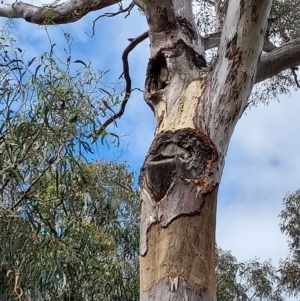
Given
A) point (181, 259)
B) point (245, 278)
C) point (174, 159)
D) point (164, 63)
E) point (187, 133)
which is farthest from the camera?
point (245, 278)

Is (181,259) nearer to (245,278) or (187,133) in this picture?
(187,133)

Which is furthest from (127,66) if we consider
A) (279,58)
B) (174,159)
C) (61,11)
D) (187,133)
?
(174,159)

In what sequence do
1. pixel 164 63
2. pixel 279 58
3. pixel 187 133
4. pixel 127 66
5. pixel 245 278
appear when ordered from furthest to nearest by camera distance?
pixel 245 278
pixel 127 66
pixel 279 58
pixel 164 63
pixel 187 133

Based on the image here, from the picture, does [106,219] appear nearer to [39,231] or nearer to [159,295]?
[39,231]

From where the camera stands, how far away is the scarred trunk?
Result: 139 centimetres

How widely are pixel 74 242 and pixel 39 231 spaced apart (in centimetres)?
43

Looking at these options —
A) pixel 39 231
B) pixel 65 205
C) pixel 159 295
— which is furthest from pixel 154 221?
pixel 65 205

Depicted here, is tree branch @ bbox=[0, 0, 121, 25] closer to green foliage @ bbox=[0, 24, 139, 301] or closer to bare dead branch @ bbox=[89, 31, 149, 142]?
bare dead branch @ bbox=[89, 31, 149, 142]

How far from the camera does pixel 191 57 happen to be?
1.96 meters

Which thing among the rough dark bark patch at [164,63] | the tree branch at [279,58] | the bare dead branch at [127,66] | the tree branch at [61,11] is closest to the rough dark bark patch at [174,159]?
the rough dark bark patch at [164,63]

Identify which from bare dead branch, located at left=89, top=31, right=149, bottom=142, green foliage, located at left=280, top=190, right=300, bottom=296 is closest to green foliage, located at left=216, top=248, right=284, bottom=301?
green foliage, located at left=280, top=190, right=300, bottom=296

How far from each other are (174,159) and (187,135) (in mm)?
120

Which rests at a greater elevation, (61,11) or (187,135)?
(61,11)

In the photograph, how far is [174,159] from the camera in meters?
1.51
